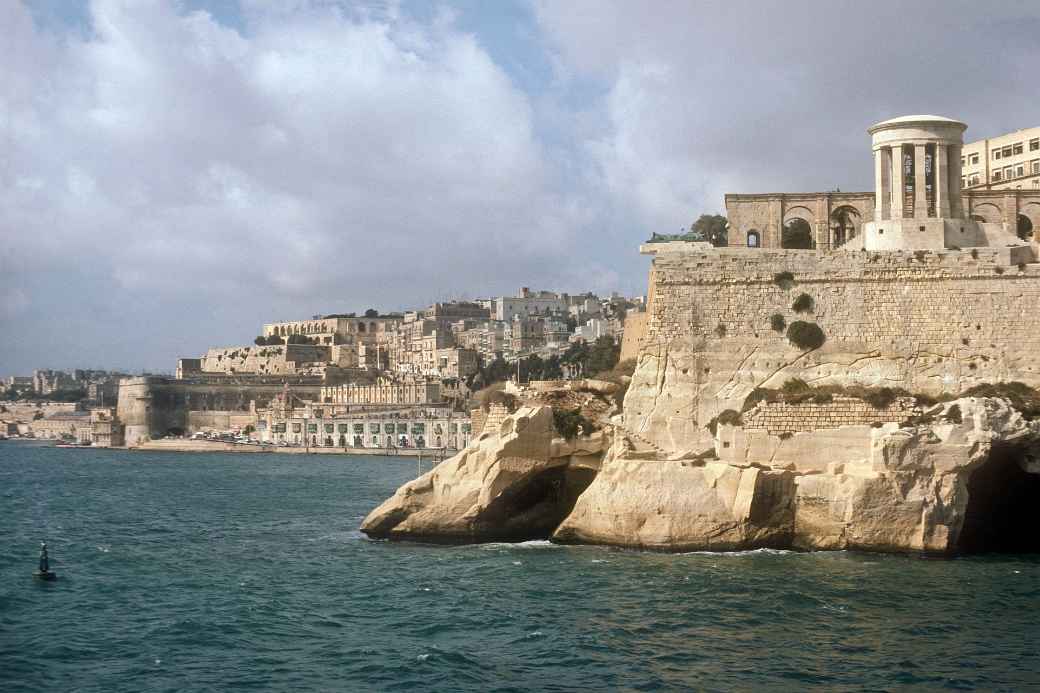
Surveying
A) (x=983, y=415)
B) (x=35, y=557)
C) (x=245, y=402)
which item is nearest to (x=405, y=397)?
(x=245, y=402)

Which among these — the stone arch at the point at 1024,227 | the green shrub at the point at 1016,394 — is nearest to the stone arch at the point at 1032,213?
the stone arch at the point at 1024,227

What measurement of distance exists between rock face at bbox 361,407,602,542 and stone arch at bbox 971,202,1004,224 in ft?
38.2

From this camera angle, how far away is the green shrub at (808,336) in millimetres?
27391

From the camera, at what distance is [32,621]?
20.6m

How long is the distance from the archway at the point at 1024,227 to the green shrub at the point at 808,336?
785 cm

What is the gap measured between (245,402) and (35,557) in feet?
316

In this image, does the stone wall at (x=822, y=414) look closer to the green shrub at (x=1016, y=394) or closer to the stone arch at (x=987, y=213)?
the green shrub at (x=1016, y=394)

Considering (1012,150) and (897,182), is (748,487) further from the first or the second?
(1012,150)

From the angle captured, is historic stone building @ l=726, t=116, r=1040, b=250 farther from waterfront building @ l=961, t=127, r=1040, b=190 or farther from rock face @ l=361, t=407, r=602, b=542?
waterfront building @ l=961, t=127, r=1040, b=190

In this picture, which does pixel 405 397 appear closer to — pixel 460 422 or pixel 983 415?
pixel 460 422

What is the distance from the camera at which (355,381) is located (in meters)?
132

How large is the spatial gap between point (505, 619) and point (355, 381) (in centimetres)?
11381

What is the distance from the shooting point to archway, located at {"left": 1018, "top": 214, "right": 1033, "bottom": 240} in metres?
31.9

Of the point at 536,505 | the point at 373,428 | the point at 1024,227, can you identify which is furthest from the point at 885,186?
the point at 373,428
